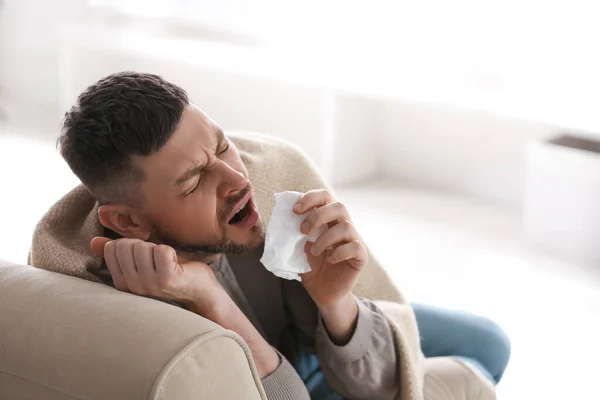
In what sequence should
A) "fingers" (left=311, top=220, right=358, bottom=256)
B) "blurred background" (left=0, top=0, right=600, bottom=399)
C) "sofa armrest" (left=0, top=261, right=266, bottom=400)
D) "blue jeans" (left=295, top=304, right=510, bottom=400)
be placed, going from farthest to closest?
"blurred background" (left=0, top=0, right=600, bottom=399)
"blue jeans" (left=295, top=304, right=510, bottom=400)
"fingers" (left=311, top=220, right=358, bottom=256)
"sofa armrest" (left=0, top=261, right=266, bottom=400)

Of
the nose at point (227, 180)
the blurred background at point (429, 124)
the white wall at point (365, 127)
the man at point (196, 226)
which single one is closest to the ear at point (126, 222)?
the man at point (196, 226)

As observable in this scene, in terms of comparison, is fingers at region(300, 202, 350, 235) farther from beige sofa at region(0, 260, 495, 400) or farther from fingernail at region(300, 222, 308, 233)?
beige sofa at region(0, 260, 495, 400)

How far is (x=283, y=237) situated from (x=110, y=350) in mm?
356

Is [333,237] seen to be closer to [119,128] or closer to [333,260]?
[333,260]

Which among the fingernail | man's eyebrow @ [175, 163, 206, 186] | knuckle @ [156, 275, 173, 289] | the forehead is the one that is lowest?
knuckle @ [156, 275, 173, 289]

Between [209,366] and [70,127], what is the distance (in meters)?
0.46

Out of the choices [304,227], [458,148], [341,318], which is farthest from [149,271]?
[458,148]

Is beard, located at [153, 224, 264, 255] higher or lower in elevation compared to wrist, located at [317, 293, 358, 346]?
higher

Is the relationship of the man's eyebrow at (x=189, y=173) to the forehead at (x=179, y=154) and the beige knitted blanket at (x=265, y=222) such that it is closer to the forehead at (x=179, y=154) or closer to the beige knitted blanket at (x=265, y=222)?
the forehead at (x=179, y=154)

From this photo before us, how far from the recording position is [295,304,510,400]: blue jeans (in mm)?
1771

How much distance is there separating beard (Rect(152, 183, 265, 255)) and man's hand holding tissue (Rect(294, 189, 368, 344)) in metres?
0.09

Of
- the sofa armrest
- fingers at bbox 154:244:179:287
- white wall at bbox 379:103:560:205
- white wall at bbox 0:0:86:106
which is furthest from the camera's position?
white wall at bbox 0:0:86:106

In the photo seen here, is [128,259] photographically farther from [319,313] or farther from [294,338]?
[294,338]

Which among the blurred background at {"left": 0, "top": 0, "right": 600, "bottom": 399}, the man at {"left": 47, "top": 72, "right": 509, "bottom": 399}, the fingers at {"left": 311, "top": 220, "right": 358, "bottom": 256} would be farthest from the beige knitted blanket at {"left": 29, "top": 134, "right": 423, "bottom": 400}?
the blurred background at {"left": 0, "top": 0, "right": 600, "bottom": 399}
